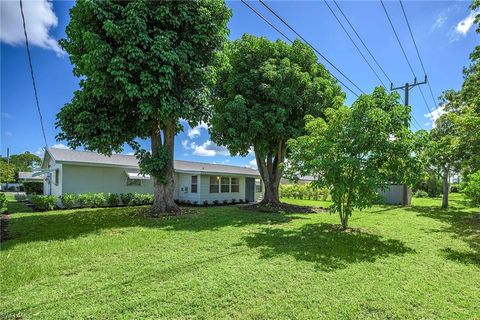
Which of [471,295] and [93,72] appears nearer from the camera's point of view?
[471,295]

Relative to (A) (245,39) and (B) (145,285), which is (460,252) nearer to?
(B) (145,285)

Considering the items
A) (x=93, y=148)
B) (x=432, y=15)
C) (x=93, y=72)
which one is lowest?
(x=93, y=148)

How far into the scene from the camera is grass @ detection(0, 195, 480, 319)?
12.5 ft

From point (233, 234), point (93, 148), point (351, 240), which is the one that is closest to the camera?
point (351, 240)

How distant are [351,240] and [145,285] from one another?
6.15 metres

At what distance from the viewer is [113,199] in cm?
1695

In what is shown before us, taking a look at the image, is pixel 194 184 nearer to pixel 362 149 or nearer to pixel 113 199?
pixel 113 199

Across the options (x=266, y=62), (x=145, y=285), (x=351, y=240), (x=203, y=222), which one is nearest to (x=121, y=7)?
(x=266, y=62)

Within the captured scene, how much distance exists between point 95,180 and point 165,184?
7.09 metres

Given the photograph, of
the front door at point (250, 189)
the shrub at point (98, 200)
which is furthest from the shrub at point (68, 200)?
the front door at point (250, 189)

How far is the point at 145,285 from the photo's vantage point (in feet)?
14.8

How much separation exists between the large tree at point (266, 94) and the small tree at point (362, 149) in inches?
229

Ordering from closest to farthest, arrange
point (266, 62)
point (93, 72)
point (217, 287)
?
point (217, 287)
point (93, 72)
point (266, 62)

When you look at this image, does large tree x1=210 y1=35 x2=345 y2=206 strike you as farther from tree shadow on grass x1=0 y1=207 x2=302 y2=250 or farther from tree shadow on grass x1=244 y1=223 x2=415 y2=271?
tree shadow on grass x1=244 y1=223 x2=415 y2=271
